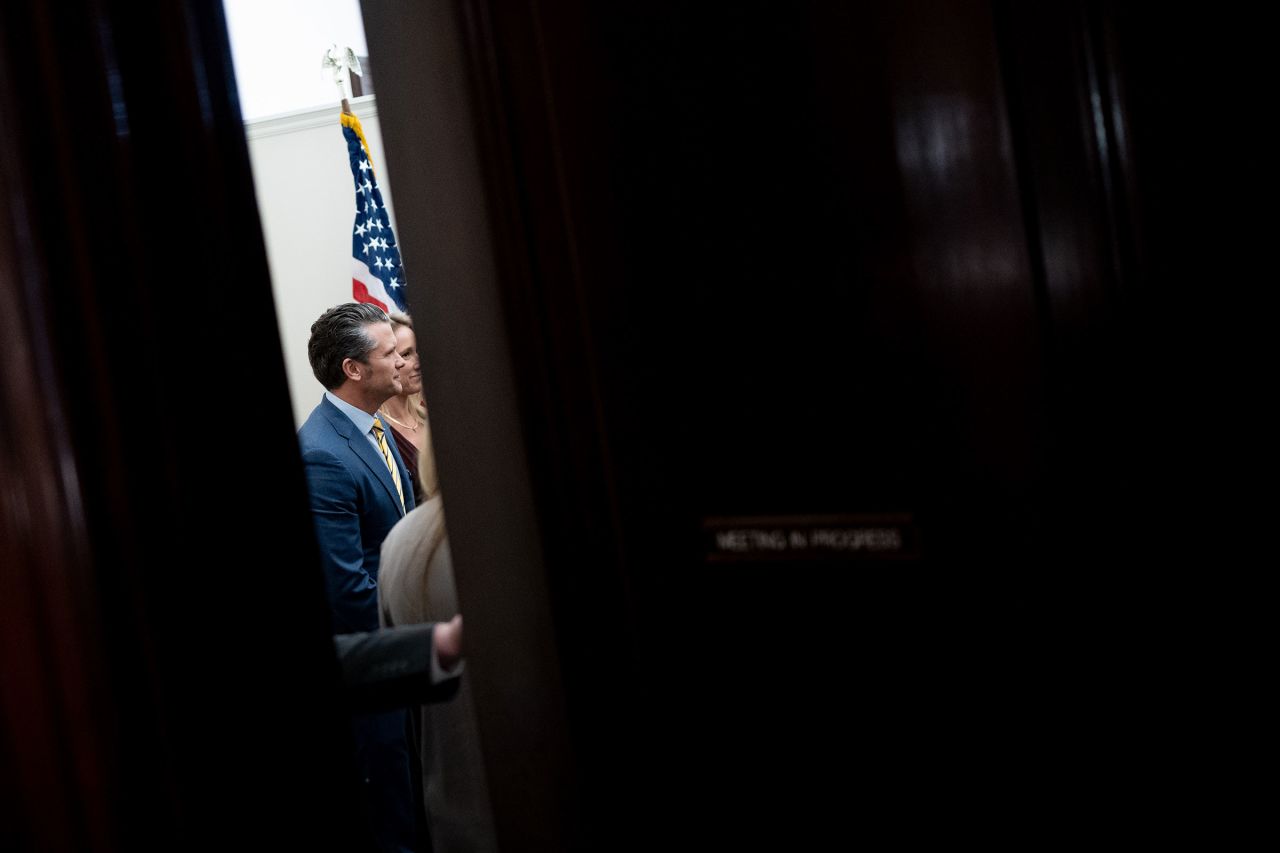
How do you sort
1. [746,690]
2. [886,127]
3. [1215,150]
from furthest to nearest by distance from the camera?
[746,690] → [886,127] → [1215,150]

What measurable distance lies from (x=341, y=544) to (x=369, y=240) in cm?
169

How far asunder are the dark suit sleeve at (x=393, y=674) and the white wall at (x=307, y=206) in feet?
9.29

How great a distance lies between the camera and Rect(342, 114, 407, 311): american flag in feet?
11.7

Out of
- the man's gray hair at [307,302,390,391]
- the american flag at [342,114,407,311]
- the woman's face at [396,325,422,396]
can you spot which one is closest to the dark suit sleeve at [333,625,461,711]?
the man's gray hair at [307,302,390,391]

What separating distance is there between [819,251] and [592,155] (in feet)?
0.80

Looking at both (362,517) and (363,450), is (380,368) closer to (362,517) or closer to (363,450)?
(363,450)

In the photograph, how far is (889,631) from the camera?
965 millimetres

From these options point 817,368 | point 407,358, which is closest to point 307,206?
point 407,358

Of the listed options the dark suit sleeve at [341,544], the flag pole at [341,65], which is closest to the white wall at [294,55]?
the flag pole at [341,65]

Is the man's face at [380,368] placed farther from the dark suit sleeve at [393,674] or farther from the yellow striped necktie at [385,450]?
the dark suit sleeve at [393,674]

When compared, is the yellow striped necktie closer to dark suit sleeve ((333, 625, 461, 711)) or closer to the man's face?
the man's face

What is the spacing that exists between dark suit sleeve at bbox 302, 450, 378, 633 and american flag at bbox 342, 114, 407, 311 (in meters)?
1.40

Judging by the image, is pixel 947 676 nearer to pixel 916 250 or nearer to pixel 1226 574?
pixel 1226 574

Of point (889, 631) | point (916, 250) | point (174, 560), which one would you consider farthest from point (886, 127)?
point (174, 560)
